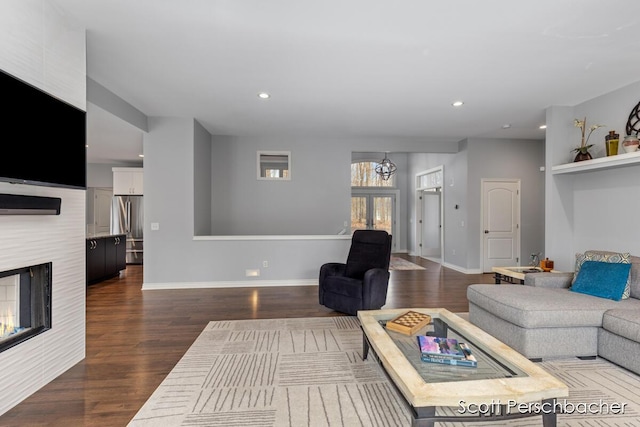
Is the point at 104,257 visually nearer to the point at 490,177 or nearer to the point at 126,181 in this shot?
the point at 126,181

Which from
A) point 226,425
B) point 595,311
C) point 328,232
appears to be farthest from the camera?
point 328,232

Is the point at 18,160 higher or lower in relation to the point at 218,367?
higher

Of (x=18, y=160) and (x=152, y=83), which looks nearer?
(x=18, y=160)

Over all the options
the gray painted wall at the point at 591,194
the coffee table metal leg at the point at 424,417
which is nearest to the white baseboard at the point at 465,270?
the gray painted wall at the point at 591,194

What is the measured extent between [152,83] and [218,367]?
3.23m

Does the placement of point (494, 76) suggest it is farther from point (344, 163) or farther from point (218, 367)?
point (218, 367)

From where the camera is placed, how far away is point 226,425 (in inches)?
72.2

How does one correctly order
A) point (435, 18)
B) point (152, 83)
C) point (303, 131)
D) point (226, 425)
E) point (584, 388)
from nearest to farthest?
point (226, 425), point (584, 388), point (435, 18), point (152, 83), point (303, 131)

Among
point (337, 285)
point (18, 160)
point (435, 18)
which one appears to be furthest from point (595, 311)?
point (18, 160)

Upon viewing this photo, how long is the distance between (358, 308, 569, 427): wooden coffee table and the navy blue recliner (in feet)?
5.17

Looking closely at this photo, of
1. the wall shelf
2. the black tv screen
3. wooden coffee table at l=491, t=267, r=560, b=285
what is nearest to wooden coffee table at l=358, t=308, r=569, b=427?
wooden coffee table at l=491, t=267, r=560, b=285

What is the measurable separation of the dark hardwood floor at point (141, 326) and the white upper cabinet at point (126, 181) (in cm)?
208

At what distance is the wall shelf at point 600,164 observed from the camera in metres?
3.38

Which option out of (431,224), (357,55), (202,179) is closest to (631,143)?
(357,55)
